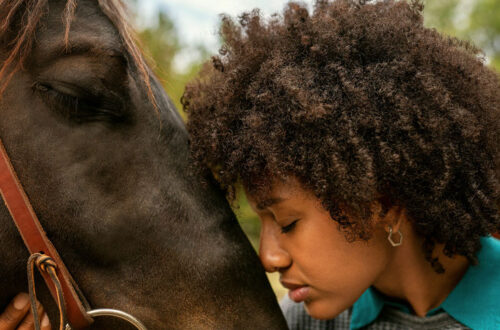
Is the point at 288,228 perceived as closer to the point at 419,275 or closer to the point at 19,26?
the point at 419,275

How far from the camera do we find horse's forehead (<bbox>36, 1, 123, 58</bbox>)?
1.47m

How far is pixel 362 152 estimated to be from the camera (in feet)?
4.68

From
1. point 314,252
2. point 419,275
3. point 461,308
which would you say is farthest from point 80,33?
point 461,308

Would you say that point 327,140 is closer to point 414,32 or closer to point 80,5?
point 414,32

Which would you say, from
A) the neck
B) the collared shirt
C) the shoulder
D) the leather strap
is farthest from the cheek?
the leather strap

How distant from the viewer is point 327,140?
1454 mm

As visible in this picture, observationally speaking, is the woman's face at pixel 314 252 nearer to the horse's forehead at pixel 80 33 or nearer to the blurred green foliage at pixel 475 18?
the horse's forehead at pixel 80 33

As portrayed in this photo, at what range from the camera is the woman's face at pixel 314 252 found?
157 cm

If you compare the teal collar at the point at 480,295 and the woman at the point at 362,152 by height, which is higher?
the woman at the point at 362,152

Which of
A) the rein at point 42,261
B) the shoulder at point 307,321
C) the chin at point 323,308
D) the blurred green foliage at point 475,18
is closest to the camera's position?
the rein at point 42,261

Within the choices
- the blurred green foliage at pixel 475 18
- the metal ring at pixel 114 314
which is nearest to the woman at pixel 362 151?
the metal ring at pixel 114 314

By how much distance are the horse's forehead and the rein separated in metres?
0.35

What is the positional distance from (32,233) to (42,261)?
88 mm

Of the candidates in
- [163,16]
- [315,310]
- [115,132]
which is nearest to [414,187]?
[315,310]
